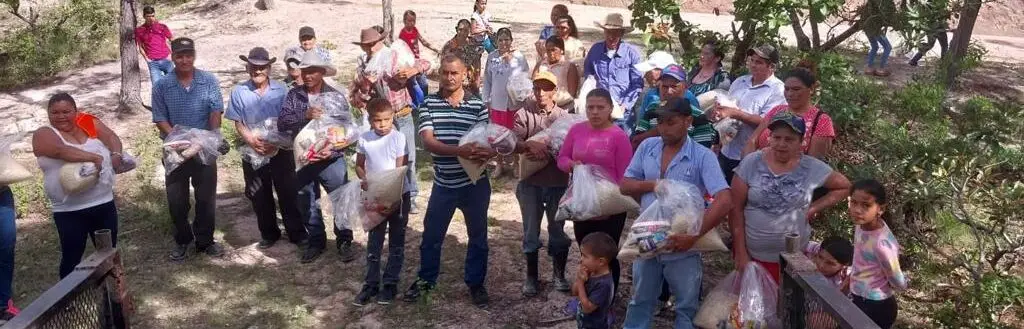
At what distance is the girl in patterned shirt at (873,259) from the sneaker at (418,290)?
2.46 meters

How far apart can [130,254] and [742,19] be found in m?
4.59

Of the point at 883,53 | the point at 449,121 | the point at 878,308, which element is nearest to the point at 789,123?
the point at 878,308

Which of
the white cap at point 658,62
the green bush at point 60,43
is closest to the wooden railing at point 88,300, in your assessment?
the white cap at point 658,62

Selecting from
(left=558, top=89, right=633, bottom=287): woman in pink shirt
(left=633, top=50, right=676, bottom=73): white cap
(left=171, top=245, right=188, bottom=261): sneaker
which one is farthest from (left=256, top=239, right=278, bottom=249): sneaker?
(left=633, top=50, right=676, bottom=73): white cap

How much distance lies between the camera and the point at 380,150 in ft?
16.4

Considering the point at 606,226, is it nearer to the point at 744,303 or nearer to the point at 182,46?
the point at 744,303

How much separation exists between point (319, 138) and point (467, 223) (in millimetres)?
1163

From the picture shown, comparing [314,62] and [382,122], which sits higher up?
[314,62]

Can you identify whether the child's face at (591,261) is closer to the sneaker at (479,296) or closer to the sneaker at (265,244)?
the sneaker at (479,296)

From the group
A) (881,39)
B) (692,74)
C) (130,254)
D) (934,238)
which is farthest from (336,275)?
(881,39)

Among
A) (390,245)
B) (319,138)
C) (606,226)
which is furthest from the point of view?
(319,138)

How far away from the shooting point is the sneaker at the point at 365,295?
526 centimetres

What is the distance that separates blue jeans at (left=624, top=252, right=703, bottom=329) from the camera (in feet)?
13.1

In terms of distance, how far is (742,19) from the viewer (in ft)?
18.6
